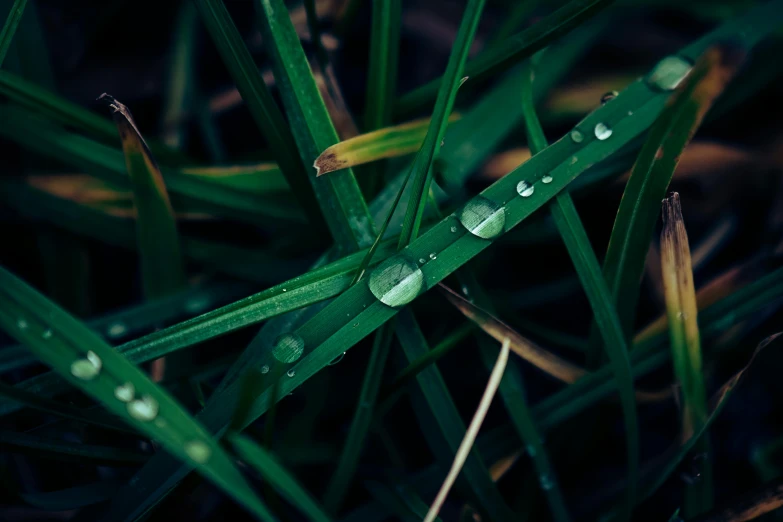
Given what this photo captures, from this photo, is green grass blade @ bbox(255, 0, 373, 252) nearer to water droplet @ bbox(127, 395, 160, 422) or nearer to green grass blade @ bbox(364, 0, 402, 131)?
green grass blade @ bbox(364, 0, 402, 131)

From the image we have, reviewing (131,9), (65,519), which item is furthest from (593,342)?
(131,9)

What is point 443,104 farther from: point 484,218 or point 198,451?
point 198,451

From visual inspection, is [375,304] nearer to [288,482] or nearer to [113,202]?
[288,482]

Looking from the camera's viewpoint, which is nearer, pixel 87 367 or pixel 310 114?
pixel 87 367

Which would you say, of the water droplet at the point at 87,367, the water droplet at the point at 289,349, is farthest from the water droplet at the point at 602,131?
the water droplet at the point at 87,367

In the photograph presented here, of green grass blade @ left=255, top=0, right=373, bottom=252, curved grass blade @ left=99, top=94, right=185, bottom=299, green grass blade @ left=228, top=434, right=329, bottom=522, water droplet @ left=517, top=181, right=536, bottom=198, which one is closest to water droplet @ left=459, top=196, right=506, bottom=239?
water droplet @ left=517, top=181, right=536, bottom=198

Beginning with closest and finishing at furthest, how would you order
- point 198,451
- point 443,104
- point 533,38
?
point 198,451 → point 443,104 → point 533,38

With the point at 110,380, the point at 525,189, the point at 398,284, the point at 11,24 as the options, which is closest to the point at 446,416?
the point at 398,284

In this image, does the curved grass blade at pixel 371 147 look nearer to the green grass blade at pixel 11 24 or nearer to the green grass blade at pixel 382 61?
the green grass blade at pixel 382 61
